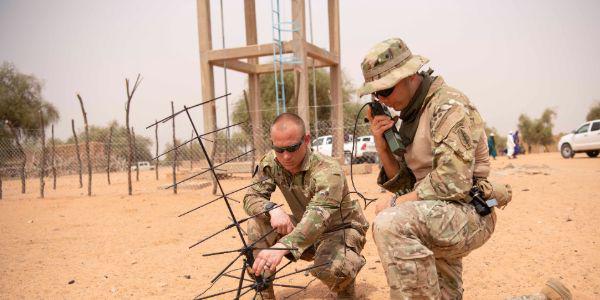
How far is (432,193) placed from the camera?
2717mm

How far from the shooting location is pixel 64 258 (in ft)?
20.9

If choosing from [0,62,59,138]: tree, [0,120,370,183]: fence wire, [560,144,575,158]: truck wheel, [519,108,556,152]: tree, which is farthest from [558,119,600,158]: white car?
[0,62,59,138]: tree

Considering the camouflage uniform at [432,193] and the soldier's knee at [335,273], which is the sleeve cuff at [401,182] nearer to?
the camouflage uniform at [432,193]

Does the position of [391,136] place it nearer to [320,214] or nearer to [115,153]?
[320,214]

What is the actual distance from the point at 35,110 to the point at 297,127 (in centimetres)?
3830

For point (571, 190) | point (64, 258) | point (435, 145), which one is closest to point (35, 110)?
point (64, 258)

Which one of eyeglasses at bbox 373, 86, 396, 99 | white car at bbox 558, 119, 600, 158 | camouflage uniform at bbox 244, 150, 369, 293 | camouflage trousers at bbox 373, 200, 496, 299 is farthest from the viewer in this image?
white car at bbox 558, 119, 600, 158

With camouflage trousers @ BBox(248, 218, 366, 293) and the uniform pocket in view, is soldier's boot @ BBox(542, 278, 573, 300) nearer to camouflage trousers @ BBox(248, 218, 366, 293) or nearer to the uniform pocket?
the uniform pocket

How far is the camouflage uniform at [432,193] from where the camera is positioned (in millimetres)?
2605

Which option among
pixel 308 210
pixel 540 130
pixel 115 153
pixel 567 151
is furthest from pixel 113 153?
pixel 540 130

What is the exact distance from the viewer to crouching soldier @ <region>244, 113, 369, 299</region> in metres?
3.21

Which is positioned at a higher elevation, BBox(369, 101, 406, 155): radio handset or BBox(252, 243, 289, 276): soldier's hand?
BBox(369, 101, 406, 155): radio handset

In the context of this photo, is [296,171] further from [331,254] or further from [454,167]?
[454,167]

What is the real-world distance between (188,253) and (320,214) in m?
3.53
